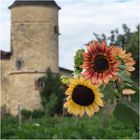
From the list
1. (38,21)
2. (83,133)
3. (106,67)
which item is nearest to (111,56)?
(106,67)

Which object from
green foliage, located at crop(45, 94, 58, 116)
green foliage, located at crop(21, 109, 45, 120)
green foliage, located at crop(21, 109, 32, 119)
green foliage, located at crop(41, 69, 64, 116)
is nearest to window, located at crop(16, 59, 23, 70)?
green foliage, located at crop(41, 69, 64, 116)

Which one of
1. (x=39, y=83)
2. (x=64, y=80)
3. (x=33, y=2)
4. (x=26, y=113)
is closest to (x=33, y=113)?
(x=26, y=113)

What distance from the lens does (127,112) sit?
955 millimetres

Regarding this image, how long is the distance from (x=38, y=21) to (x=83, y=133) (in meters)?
20.2

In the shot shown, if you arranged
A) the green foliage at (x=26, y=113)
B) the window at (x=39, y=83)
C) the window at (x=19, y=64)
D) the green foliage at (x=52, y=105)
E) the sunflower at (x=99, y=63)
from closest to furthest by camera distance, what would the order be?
the sunflower at (x=99, y=63), the green foliage at (x=52, y=105), the green foliage at (x=26, y=113), the window at (x=39, y=83), the window at (x=19, y=64)

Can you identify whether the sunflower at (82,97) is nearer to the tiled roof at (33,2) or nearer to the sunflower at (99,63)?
the sunflower at (99,63)

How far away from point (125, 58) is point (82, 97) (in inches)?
3.4

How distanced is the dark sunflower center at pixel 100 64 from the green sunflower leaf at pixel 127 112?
0.17 feet

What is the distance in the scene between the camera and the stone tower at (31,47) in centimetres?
2964

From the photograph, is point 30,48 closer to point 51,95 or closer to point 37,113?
point 51,95

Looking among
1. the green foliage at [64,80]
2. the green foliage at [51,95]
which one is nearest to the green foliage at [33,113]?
the green foliage at [51,95]

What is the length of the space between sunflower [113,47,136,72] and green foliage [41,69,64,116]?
87.9ft

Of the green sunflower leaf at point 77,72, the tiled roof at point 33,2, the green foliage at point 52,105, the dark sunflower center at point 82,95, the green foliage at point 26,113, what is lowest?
the green foliage at point 26,113

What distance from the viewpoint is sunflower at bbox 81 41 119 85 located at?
0.90 metres
